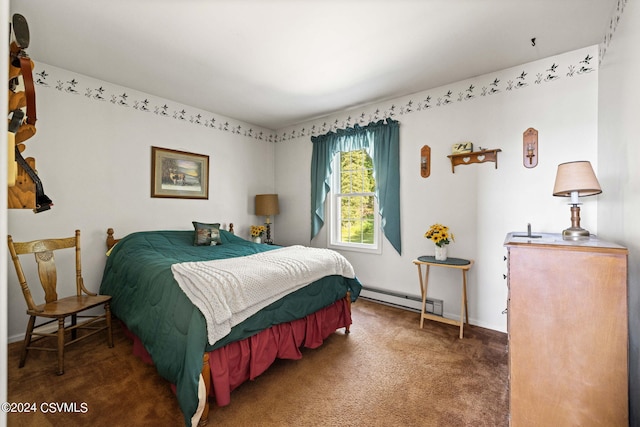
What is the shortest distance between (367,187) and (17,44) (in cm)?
339

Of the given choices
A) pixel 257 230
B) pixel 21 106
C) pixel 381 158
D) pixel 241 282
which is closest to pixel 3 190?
pixel 21 106

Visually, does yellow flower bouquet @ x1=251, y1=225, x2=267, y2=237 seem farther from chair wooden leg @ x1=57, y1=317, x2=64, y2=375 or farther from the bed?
chair wooden leg @ x1=57, y1=317, x2=64, y2=375

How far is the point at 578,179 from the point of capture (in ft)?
5.71

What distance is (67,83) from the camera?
275 cm

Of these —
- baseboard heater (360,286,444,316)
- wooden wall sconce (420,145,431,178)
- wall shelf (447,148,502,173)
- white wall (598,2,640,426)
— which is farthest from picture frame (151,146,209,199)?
white wall (598,2,640,426)

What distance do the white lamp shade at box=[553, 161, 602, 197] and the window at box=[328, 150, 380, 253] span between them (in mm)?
2056

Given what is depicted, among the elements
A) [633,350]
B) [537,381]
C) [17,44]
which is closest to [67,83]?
[17,44]

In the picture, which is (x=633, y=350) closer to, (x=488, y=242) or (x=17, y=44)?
(x=488, y=242)

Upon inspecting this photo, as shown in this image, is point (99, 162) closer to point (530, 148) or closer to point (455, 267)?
point (455, 267)

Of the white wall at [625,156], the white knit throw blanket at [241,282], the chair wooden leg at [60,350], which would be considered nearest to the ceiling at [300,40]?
the white wall at [625,156]

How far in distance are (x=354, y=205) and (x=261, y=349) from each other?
242 cm

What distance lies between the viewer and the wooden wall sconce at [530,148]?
2574 mm

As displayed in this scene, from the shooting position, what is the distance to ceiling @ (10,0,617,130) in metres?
1.89

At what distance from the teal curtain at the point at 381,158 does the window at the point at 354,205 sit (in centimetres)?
17
